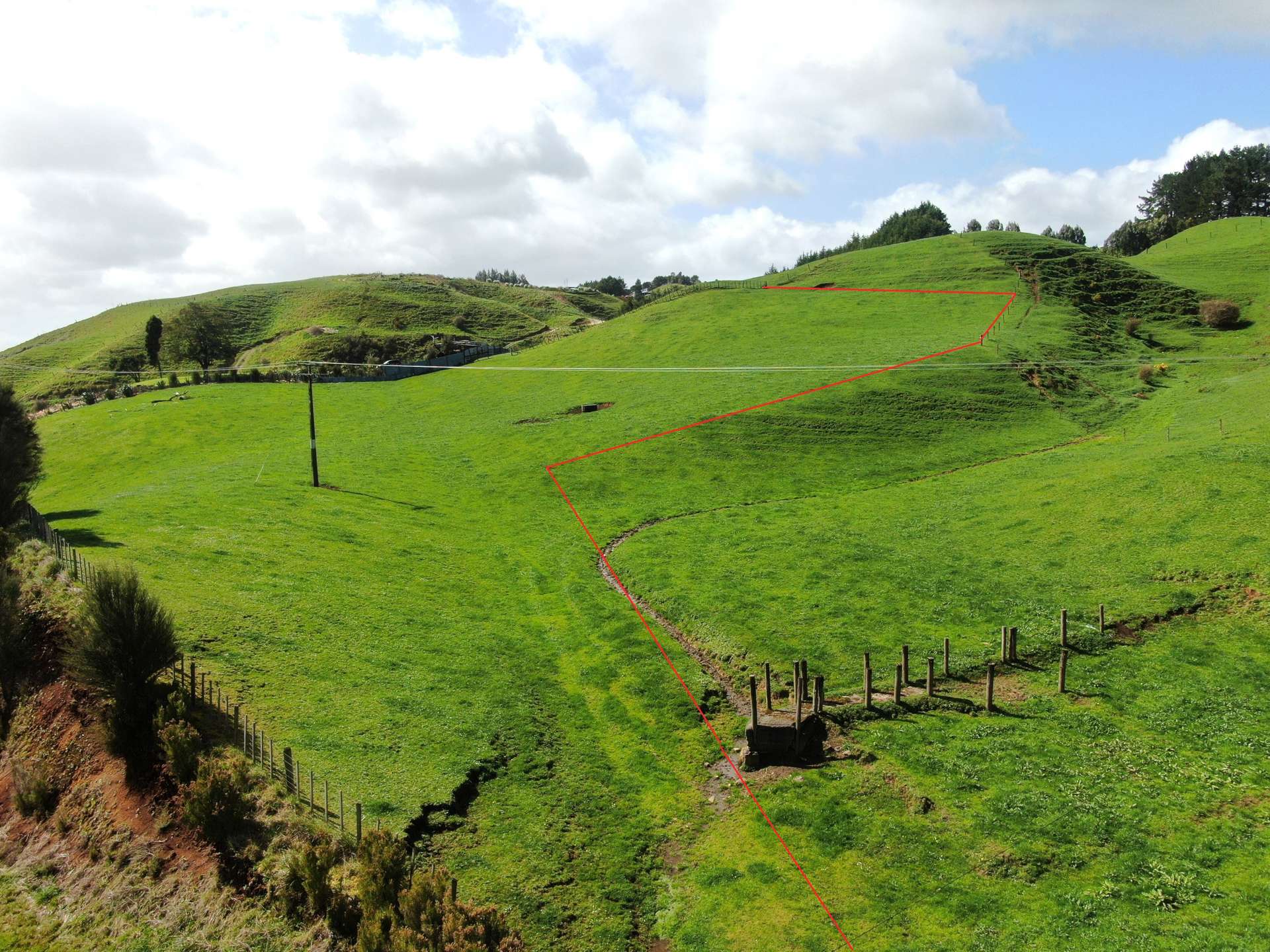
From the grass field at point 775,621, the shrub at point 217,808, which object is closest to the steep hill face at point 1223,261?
the grass field at point 775,621

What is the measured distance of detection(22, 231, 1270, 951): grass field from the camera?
18.1 meters

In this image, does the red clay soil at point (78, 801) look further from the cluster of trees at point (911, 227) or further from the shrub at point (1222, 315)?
the cluster of trees at point (911, 227)

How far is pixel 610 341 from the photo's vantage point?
99.1m

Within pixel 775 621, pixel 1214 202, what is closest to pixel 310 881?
pixel 775 621

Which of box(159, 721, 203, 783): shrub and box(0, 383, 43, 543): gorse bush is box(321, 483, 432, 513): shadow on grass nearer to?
box(0, 383, 43, 543): gorse bush

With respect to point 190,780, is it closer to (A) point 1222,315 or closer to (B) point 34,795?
(B) point 34,795

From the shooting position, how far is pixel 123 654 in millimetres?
22031

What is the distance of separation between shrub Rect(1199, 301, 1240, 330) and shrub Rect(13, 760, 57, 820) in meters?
104

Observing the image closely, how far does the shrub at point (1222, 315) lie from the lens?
274 ft

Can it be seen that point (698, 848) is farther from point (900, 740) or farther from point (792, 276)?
point (792, 276)

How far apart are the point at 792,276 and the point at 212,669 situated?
110m

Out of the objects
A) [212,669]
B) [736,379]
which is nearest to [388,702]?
[212,669]

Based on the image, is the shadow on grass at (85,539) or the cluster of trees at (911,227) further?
the cluster of trees at (911,227)

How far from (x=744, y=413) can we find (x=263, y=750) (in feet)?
162
